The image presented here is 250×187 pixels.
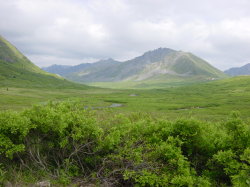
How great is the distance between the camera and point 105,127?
60.3ft

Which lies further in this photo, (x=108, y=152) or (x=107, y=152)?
(x=107, y=152)

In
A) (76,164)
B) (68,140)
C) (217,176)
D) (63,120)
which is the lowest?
(217,176)

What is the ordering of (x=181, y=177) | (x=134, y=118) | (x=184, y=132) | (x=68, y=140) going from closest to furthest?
1. (x=181, y=177)
2. (x=68, y=140)
3. (x=184, y=132)
4. (x=134, y=118)

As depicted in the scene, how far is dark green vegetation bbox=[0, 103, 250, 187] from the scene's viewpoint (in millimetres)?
14711

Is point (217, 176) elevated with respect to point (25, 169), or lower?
lower

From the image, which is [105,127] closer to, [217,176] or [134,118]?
[134,118]

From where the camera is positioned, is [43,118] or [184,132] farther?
[184,132]

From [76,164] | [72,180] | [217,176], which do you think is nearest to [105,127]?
[76,164]

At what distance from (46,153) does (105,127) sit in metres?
5.09

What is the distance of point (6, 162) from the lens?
15.4 m

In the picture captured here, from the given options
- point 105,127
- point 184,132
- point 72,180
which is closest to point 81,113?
point 105,127

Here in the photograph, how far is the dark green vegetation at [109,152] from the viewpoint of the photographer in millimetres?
14711

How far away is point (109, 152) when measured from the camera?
17.0 metres

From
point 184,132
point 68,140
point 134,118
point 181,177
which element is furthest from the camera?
point 134,118
